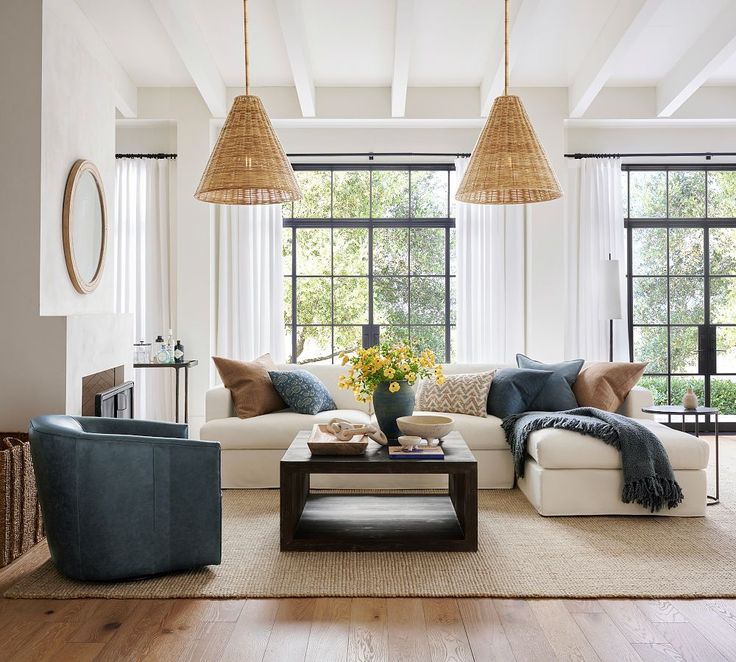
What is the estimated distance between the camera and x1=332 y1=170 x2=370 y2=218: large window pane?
6.43 metres

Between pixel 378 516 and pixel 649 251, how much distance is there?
419 cm

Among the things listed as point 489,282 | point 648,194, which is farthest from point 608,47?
point 489,282

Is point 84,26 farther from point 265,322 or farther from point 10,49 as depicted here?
point 265,322

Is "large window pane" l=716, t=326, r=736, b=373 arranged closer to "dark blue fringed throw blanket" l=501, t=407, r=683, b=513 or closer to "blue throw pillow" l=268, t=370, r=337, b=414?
"dark blue fringed throw blanket" l=501, t=407, r=683, b=513

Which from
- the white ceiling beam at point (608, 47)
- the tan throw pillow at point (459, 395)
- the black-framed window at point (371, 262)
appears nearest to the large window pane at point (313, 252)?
the black-framed window at point (371, 262)

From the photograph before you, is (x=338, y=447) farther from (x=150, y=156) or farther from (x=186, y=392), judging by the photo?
(x=150, y=156)

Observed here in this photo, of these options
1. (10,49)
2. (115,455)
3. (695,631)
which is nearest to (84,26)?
(10,49)

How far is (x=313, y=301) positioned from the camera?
21.2 feet

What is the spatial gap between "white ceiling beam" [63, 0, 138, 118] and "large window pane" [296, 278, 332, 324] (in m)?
2.09

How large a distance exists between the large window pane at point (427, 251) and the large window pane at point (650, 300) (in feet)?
6.04

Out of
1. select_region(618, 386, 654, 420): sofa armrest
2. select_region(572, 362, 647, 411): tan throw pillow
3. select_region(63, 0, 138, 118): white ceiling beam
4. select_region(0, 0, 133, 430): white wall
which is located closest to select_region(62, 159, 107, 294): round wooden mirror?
select_region(0, 0, 133, 430): white wall

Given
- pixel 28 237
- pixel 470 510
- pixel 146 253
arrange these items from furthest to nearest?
pixel 146 253 → pixel 28 237 → pixel 470 510

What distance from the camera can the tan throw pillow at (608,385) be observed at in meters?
4.56

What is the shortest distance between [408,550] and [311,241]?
381 cm
